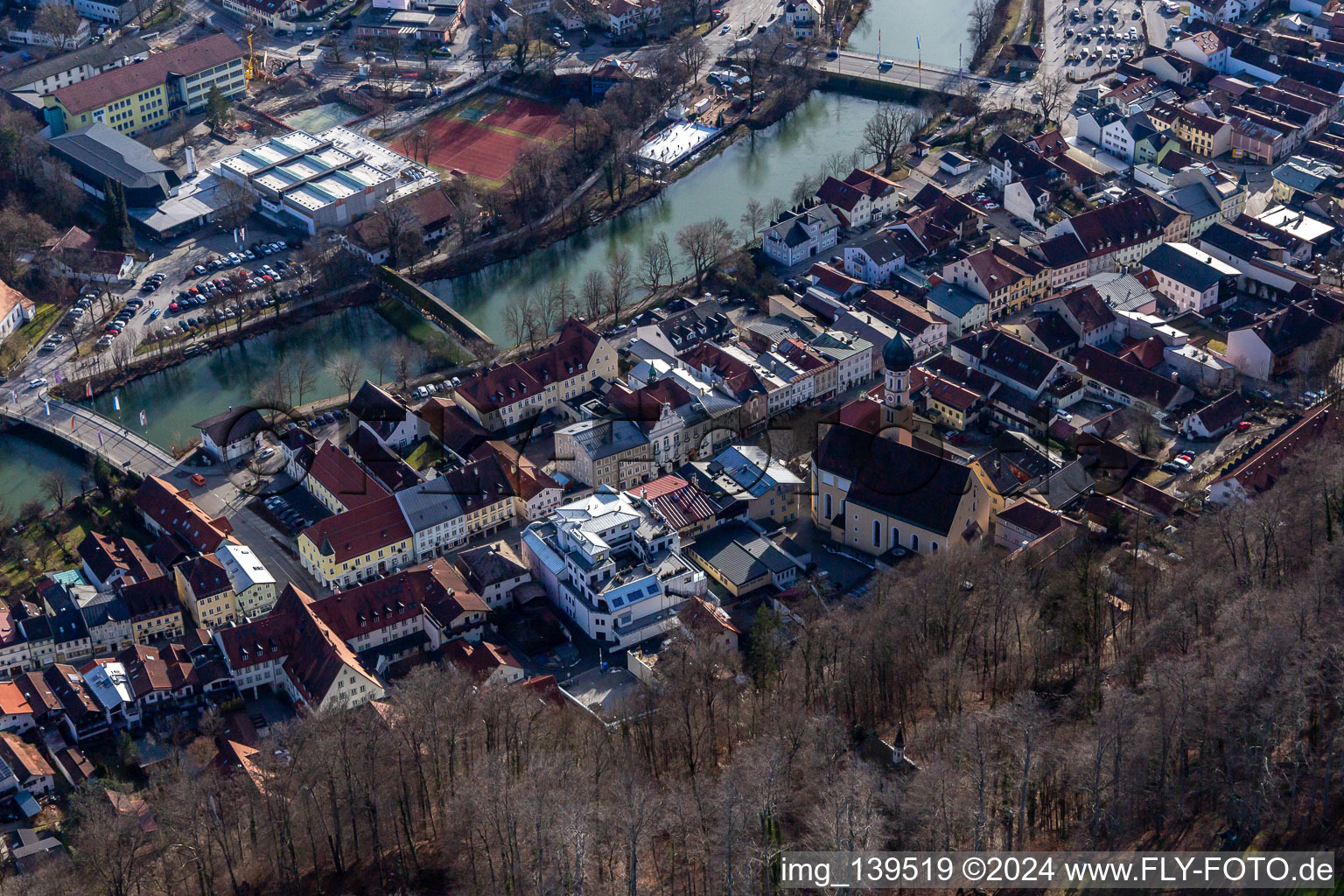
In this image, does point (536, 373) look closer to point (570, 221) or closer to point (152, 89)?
point (570, 221)

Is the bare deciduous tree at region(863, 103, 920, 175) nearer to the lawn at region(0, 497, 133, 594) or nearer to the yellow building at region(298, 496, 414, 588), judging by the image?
the yellow building at region(298, 496, 414, 588)

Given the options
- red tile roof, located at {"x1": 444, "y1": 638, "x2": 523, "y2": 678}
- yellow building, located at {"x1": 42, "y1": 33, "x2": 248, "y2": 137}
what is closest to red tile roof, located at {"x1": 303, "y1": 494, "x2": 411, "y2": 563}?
red tile roof, located at {"x1": 444, "y1": 638, "x2": 523, "y2": 678}

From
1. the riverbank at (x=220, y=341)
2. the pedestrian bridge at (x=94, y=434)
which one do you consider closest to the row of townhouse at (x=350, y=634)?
the pedestrian bridge at (x=94, y=434)

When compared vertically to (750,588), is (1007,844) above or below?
above

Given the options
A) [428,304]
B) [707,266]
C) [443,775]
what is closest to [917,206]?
[707,266]

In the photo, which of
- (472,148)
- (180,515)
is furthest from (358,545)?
(472,148)

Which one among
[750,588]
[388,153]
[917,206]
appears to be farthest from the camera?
[388,153]

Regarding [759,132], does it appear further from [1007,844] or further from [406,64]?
[1007,844]
